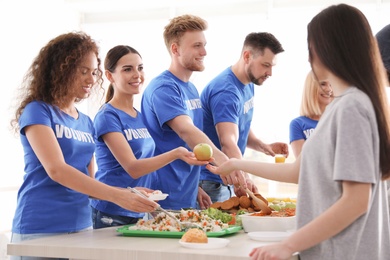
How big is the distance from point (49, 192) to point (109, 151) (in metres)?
0.66

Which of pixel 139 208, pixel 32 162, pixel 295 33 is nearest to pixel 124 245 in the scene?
pixel 139 208

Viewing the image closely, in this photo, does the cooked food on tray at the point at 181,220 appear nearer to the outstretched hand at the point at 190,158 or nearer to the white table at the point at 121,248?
the white table at the point at 121,248

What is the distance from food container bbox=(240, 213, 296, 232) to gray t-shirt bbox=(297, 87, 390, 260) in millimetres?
570

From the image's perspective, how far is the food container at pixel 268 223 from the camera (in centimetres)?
241

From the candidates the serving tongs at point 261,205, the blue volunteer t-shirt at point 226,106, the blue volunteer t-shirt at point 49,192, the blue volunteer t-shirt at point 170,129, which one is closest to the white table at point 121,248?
the blue volunteer t-shirt at point 49,192

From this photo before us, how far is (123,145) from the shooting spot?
298 cm

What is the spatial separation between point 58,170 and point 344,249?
120 centimetres

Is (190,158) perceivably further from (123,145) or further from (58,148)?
(58,148)

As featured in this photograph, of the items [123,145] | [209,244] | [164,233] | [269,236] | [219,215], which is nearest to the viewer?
[209,244]

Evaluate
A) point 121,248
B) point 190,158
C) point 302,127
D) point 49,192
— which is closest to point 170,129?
point 190,158

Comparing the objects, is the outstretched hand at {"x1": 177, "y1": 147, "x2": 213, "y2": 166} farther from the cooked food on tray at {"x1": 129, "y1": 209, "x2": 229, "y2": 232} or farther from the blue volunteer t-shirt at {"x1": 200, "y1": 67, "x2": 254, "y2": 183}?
the blue volunteer t-shirt at {"x1": 200, "y1": 67, "x2": 254, "y2": 183}

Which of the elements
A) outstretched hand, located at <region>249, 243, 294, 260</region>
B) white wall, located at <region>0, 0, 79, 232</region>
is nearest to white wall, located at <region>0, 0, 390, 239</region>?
white wall, located at <region>0, 0, 79, 232</region>

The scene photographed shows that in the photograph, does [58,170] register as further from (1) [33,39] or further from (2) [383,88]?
(1) [33,39]

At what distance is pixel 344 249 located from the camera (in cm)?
175
